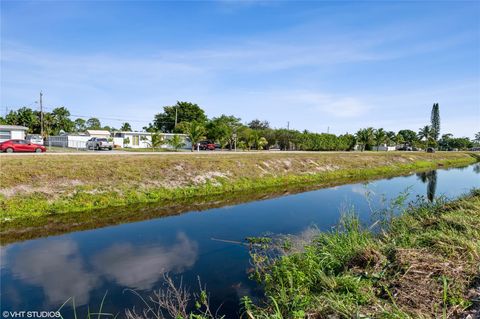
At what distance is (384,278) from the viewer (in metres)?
5.57

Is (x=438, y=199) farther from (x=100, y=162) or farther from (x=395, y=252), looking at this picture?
(x=100, y=162)

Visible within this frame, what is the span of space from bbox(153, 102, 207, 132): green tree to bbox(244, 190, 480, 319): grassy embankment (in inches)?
3074

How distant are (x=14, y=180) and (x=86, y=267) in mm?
10172

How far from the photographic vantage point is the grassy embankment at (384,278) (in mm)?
4742

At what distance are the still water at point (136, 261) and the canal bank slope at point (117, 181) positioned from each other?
3891 millimetres

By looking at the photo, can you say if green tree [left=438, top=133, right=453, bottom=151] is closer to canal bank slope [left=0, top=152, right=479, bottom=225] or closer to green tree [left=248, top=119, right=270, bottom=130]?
green tree [left=248, top=119, right=270, bottom=130]

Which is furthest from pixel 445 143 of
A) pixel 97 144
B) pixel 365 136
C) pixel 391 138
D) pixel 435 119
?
pixel 97 144

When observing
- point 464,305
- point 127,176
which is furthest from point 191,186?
point 464,305

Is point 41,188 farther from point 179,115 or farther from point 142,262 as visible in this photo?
point 179,115

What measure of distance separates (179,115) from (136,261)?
78.2 metres

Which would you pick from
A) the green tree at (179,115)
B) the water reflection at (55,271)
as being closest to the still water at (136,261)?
the water reflection at (55,271)

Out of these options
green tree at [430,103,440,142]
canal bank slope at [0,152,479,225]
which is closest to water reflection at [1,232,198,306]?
canal bank slope at [0,152,479,225]

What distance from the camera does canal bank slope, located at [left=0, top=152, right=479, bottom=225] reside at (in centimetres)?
1505

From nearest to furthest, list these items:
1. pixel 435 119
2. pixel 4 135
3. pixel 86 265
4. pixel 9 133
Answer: pixel 86 265 < pixel 4 135 < pixel 9 133 < pixel 435 119
